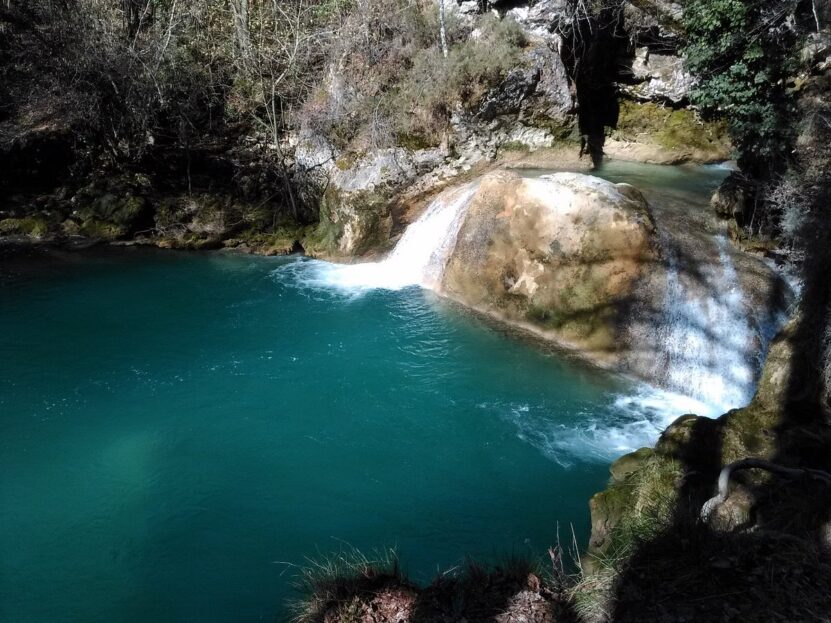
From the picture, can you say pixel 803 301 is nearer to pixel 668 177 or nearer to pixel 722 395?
pixel 722 395

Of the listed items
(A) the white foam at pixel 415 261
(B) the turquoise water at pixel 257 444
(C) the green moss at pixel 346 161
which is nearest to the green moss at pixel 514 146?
(A) the white foam at pixel 415 261

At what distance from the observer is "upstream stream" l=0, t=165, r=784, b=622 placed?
19.9ft

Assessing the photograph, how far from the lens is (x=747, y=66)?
10883 mm

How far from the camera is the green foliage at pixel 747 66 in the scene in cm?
1056

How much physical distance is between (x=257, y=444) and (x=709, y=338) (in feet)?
23.2

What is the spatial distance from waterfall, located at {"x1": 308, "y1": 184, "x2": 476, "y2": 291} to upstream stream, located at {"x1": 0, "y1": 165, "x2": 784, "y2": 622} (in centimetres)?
43

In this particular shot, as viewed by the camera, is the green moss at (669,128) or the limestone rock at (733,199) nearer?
the limestone rock at (733,199)

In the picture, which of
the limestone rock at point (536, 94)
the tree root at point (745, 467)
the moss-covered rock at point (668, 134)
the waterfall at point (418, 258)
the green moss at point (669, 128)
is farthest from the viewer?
the green moss at point (669, 128)

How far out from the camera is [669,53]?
16250 mm

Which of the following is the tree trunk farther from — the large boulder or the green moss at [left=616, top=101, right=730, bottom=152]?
the green moss at [left=616, top=101, right=730, bottom=152]

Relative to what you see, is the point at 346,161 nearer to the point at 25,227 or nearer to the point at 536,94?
the point at 536,94

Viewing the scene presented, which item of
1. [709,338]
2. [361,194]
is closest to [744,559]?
[709,338]

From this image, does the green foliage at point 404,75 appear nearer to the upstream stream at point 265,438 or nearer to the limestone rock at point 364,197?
the limestone rock at point 364,197

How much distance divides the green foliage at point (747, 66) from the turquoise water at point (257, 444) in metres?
5.72
